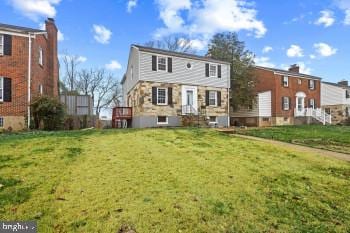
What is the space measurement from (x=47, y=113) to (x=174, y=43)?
114ft

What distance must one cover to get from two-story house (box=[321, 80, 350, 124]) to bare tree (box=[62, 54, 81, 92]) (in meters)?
38.9

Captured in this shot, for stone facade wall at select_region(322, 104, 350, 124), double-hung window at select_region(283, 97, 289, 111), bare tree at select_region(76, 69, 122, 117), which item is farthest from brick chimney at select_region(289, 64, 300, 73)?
bare tree at select_region(76, 69, 122, 117)

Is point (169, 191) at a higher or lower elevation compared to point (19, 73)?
lower

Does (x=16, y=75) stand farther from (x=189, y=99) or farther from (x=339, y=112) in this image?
(x=339, y=112)

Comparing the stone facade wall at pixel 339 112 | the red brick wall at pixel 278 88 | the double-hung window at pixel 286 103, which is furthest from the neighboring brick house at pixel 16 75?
the stone facade wall at pixel 339 112

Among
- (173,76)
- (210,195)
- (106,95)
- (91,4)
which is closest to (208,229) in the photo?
(210,195)

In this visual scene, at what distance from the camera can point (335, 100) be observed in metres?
39.9

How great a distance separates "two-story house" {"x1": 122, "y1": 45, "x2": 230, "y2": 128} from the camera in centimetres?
2180

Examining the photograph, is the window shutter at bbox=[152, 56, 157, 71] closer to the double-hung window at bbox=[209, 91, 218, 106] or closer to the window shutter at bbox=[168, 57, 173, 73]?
the window shutter at bbox=[168, 57, 173, 73]

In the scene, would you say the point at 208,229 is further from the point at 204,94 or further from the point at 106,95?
the point at 106,95

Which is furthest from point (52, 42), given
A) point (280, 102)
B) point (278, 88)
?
point (280, 102)

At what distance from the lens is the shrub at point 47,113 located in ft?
52.1

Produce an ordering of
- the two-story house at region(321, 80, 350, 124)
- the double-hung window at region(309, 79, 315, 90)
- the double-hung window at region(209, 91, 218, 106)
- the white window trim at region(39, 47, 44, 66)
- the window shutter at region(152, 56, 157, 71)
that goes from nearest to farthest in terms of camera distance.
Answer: the white window trim at region(39, 47, 44, 66)
the window shutter at region(152, 56, 157, 71)
the double-hung window at region(209, 91, 218, 106)
the double-hung window at region(309, 79, 315, 90)
the two-story house at region(321, 80, 350, 124)

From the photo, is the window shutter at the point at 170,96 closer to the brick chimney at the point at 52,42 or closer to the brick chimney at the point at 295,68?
the brick chimney at the point at 52,42
